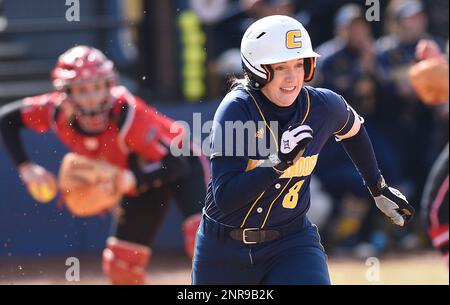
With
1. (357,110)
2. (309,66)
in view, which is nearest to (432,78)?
(309,66)

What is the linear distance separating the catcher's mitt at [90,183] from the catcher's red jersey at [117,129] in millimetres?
73

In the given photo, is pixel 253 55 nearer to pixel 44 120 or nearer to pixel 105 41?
pixel 44 120

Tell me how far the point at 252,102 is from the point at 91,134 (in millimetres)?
2730

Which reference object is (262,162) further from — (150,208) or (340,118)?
(150,208)

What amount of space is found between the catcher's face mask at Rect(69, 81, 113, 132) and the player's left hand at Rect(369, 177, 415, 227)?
8.10 ft

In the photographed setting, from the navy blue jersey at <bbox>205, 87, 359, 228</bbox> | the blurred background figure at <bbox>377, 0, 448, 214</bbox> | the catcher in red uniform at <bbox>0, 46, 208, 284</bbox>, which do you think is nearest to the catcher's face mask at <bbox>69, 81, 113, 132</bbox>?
the catcher in red uniform at <bbox>0, 46, 208, 284</bbox>

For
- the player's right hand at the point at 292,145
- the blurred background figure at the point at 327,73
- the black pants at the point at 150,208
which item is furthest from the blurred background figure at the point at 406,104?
the player's right hand at the point at 292,145

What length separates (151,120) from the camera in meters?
7.59

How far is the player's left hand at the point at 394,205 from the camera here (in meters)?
5.68

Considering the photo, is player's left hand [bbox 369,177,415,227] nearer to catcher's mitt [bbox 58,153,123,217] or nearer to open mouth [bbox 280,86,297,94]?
open mouth [bbox 280,86,297,94]

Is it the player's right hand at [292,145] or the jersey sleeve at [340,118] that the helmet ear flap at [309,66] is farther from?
the player's right hand at [292,145]

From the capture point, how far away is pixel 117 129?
7602mm

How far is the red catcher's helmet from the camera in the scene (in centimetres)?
765

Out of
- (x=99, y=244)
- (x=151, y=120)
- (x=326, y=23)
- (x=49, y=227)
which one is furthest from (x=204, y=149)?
(x=326, y=23)
